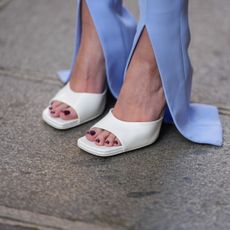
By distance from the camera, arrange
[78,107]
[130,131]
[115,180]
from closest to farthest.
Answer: [115,180], [130,131], [78,107]

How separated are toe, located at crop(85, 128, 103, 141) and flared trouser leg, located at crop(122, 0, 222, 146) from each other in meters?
0.19

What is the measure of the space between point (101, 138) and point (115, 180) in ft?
0.43

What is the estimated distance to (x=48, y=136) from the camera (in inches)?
52.5

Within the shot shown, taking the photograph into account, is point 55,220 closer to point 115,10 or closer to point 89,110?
point 89,110

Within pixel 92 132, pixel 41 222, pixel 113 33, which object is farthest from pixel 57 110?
pixel 41 222

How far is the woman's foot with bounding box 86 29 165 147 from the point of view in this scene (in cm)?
126

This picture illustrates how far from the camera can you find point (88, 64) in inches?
54.9

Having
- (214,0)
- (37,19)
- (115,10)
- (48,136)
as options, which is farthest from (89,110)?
(214,0)

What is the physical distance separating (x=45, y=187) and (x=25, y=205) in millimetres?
75

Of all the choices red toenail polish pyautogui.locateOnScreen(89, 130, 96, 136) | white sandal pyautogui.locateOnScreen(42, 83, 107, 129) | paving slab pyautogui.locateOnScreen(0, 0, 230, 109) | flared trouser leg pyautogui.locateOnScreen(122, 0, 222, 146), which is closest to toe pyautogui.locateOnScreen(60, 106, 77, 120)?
white sandal pyautogui.locateOnScreen(42, 83, 107, 129)

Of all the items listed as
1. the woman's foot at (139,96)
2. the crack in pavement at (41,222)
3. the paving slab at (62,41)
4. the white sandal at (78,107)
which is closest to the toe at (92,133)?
the woman's foot at (139,96)

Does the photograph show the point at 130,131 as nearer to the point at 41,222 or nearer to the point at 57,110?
the point at 57,110

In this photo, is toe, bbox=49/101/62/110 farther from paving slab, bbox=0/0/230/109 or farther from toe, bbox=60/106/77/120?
paving slab, bbox=0/0/230/109

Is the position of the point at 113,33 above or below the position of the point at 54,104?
above
